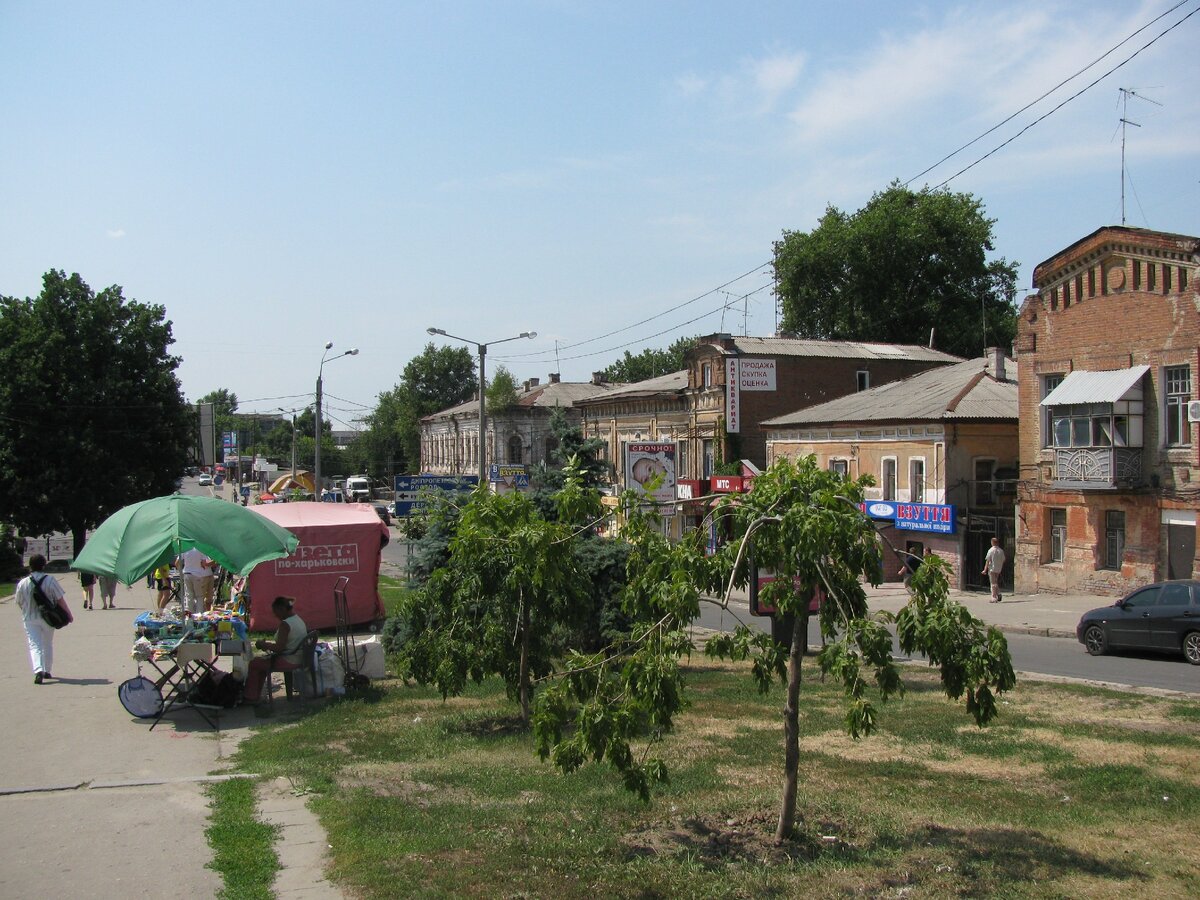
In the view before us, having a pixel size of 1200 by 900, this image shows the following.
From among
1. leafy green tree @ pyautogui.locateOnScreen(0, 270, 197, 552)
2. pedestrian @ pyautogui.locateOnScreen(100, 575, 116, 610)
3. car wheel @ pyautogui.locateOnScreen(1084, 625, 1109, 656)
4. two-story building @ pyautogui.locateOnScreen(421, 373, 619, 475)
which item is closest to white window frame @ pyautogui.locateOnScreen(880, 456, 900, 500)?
car wheel @ pyautogui.locateOnScreen(1084, 625, 1109, 656)

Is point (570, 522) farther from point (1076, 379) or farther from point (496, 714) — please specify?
point (1076, 379)

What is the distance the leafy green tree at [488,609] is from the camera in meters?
10.8

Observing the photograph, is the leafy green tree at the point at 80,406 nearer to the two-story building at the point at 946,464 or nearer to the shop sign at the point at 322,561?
the shop sign at the point at 322,561

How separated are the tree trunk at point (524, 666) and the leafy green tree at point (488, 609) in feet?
0.04

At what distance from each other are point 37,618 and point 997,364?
105 ft

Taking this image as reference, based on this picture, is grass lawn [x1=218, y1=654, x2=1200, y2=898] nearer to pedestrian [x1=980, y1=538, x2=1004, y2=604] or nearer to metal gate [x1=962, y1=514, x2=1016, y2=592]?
pedestrian [x1=980, y1=538, x2=1004, y2=604]

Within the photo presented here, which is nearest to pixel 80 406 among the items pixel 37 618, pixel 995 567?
pixel 37 618

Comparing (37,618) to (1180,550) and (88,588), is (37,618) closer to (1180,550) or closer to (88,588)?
(88,588)

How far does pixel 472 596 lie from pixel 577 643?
4853 mm

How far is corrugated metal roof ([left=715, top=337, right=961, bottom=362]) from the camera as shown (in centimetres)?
4541

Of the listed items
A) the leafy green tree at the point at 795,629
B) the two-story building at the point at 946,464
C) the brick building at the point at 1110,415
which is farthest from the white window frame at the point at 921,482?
the leafy green tree at the point at 795,629

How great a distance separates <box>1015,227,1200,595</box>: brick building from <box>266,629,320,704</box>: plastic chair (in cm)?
2134

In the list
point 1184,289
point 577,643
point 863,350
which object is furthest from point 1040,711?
point 863,350

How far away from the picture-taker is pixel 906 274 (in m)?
60.7
